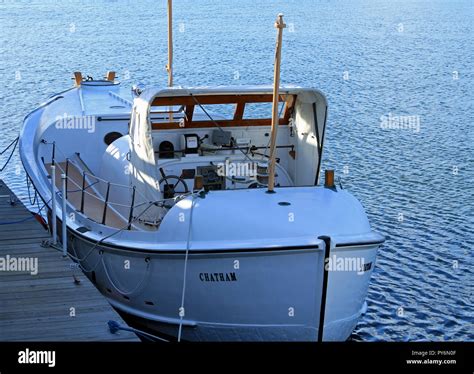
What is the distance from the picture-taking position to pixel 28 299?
1352 cm

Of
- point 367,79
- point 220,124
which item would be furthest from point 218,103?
point 367,79

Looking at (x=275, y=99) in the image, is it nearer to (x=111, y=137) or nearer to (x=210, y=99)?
(x=210, y=99)

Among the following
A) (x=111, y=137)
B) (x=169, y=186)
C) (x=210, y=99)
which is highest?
(x=210, y=99)

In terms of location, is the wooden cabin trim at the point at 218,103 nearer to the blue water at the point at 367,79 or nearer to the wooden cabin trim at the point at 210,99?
the wooden cabin trim at the point at 210,99

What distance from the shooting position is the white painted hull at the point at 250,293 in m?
13.1

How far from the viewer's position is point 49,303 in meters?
13.4

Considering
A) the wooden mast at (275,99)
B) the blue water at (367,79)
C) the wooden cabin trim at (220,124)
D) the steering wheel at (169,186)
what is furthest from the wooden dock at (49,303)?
the blue water at (367,79)

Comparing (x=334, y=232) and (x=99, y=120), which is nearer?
(x=334, y=232)

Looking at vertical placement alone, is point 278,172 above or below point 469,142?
above

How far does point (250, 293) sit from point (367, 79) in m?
32.3

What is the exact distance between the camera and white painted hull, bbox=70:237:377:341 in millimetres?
13148
